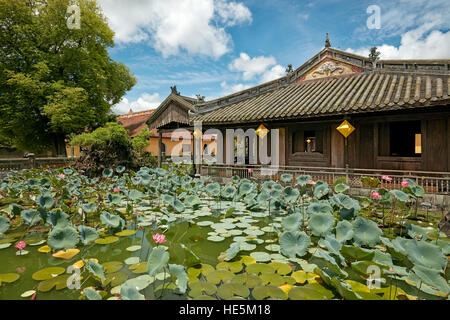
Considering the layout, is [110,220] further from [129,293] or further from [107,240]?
[129,293]

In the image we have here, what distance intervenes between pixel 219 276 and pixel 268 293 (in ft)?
1.71

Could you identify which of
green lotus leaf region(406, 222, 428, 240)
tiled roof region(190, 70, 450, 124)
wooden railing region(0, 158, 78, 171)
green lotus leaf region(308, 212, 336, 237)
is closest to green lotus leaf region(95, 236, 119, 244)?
green lotus leaf region(308, 212, 336, 237)

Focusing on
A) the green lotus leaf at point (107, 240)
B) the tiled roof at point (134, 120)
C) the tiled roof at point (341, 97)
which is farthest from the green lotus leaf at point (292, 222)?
the tiled roof at point (134, 120)

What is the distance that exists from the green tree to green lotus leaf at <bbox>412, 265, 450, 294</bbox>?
1622 centimetres

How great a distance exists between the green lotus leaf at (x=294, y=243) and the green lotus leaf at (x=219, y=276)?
0.67 meters

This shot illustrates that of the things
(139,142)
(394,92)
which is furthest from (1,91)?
(394,92)

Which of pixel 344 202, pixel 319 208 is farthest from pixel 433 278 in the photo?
pixel 344 202

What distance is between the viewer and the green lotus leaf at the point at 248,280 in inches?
84.5

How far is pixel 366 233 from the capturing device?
8.60 feet

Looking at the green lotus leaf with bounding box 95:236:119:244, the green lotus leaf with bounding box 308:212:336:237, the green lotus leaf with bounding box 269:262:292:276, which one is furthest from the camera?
the green lotus leaf with bounding box 95:236:119:244

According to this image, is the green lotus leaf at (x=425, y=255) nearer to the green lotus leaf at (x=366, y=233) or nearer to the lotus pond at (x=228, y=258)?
the lotus pond at (x=228, y=258)

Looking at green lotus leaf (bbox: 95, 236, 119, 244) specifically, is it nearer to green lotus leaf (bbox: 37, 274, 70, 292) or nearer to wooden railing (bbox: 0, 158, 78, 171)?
green lotus leaf (bbox: 37, 274, 70, 292)

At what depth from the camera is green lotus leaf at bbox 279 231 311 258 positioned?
2557mm

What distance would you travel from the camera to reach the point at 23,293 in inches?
80.8
